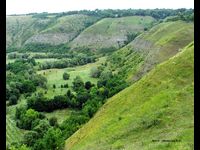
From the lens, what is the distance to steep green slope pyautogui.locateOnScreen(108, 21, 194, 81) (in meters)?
99.6

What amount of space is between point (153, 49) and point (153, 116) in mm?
72679

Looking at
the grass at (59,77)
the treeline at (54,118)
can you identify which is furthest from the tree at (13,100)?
the grass at (59,77)

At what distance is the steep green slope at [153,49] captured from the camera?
99.6 meters

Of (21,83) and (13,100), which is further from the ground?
(21,83)

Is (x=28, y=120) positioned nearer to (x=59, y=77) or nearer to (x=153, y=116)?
(x=153, y=116)

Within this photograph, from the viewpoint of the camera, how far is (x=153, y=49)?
4515 inches

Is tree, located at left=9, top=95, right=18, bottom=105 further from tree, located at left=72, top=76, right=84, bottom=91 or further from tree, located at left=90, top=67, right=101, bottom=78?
tree, located at left=90, top=67, right=101, bottom=78

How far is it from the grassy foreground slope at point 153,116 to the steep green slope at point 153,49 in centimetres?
3804

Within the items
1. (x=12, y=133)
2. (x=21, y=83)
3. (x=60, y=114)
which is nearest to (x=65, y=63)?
(x=21, y=83)

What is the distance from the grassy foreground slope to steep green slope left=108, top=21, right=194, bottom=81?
38038mm

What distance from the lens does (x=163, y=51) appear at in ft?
343

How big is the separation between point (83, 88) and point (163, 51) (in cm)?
2477
